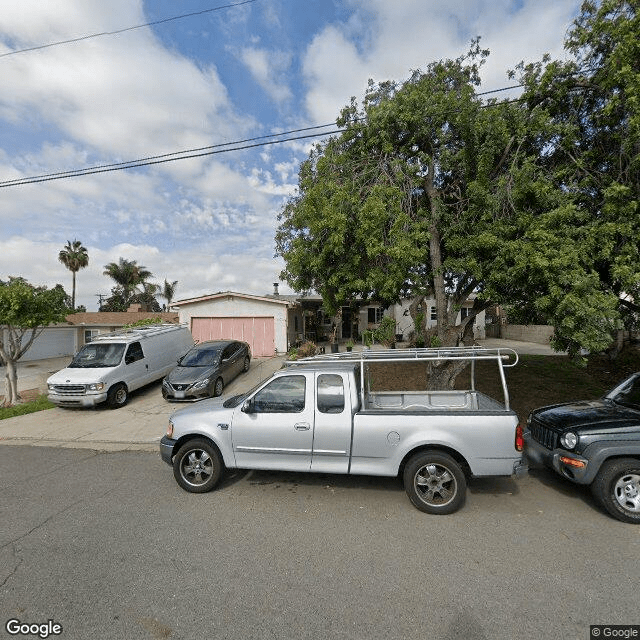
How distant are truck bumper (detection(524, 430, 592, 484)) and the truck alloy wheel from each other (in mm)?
4256

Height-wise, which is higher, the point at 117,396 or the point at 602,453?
the point at 602,453

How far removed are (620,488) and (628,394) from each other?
5.76 feet

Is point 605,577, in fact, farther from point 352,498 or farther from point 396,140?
point 396,140

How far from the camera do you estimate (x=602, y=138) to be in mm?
6875

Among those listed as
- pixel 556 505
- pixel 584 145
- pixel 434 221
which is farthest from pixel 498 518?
pixel 584 145

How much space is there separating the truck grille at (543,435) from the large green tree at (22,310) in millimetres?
12865

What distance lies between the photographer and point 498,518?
3.89m

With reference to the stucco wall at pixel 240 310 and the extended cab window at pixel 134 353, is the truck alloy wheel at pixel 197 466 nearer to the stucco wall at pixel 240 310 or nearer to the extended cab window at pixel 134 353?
the extended cab window at pixel 134 353

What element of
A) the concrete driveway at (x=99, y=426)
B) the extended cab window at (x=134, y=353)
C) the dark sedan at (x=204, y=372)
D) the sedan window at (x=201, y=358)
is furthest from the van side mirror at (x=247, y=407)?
the extended cab window at (x=134, y=353)

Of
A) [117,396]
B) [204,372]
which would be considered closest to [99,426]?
[117,396]

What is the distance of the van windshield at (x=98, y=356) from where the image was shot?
33.1 feet

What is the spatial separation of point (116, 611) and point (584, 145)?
1022 centimetres

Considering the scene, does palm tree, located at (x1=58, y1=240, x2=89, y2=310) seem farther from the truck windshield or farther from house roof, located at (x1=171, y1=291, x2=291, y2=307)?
the truck windshield

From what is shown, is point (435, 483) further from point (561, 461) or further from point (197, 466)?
point (197, 466)
